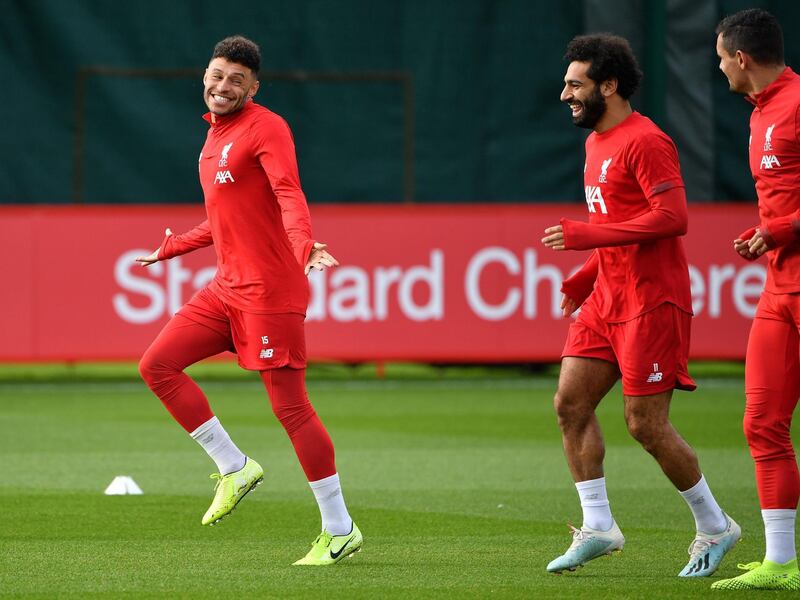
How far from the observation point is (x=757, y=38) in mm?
6730

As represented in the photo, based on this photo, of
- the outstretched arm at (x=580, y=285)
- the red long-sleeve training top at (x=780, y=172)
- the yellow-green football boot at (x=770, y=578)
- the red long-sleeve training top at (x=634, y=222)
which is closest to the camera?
the red long-sleeve training top at (x=780, y=172)

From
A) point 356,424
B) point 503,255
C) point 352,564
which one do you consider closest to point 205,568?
point 352,564

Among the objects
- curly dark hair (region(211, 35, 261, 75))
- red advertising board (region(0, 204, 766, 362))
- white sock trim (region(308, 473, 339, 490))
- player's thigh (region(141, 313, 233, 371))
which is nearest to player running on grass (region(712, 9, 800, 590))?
white sock trim (region(308, 473, 339, 490))

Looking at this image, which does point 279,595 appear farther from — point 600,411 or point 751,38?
point 600,411

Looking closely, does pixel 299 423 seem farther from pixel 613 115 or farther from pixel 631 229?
pixel 613 115

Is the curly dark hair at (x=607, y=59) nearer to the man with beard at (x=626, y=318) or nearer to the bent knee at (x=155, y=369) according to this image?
the man with beard at (x=626, y=318)

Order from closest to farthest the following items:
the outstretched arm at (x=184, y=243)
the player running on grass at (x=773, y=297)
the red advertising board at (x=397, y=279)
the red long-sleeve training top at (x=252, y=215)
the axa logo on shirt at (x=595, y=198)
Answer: the player running on grass at (x=773, y=297) → the axa logo on shirt at (x=595, y=198) → the red long-sleeve training top at (x=252, y=215) → the outstretched arm at (x=184, y=243) → the red advertising board at (x=397, y=279)

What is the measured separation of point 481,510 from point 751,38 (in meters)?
3.66

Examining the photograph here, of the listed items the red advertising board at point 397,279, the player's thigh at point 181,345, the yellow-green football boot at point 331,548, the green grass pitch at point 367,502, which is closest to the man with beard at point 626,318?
the green grass pitch at point 367,502

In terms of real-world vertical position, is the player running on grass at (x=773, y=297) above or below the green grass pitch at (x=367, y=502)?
above

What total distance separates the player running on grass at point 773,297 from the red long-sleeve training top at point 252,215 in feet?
6.72

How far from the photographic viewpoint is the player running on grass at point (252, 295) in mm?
7516

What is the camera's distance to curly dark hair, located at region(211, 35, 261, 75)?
300 inches

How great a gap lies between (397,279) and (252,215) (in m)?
9.97
